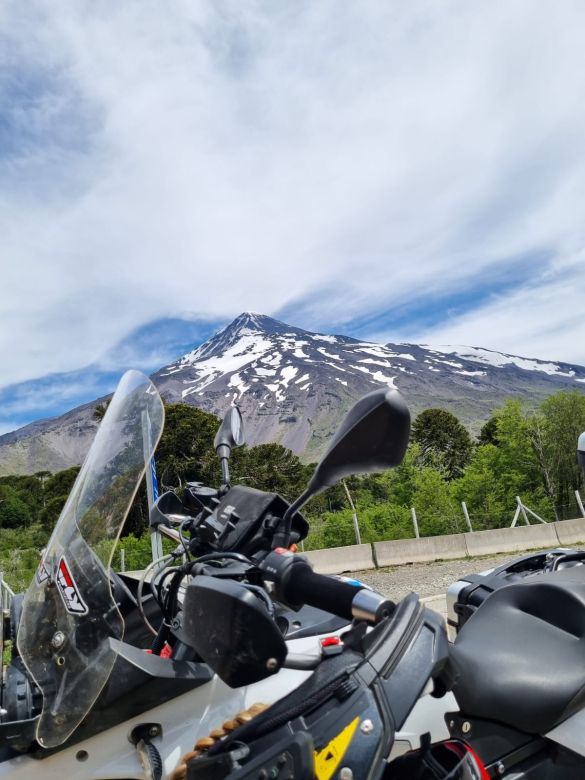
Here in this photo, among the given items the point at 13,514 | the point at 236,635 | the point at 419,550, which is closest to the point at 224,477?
the point at 236,635

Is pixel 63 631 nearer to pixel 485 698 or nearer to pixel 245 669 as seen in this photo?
pixel 245 669

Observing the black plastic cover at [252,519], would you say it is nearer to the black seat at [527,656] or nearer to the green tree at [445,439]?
the black seat at [527,656]

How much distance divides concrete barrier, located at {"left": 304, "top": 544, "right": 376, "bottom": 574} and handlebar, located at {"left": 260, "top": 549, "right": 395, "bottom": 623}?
43.4 ft

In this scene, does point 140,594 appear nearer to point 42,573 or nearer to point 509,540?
point 42,573

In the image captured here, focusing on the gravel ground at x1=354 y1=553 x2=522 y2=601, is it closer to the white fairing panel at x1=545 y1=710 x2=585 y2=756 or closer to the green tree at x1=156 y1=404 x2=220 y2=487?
the white fairing panel at x1=545 y1=710 x2=585 y2=756

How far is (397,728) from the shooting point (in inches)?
48.3

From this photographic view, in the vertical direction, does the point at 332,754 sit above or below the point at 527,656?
above

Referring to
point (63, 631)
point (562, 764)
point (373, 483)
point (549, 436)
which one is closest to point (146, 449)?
point (63, 631)

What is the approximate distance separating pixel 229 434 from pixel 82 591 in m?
0.74

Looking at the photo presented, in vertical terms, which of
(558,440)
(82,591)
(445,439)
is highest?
(445,439)

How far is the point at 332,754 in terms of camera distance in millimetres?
1181

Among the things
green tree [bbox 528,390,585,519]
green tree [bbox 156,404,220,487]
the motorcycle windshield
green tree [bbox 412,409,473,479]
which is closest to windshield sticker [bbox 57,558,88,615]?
the motorcycle windshield

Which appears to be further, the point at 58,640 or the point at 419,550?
the point at 419,550

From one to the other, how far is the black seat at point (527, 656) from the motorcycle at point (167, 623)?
17.7 inches
